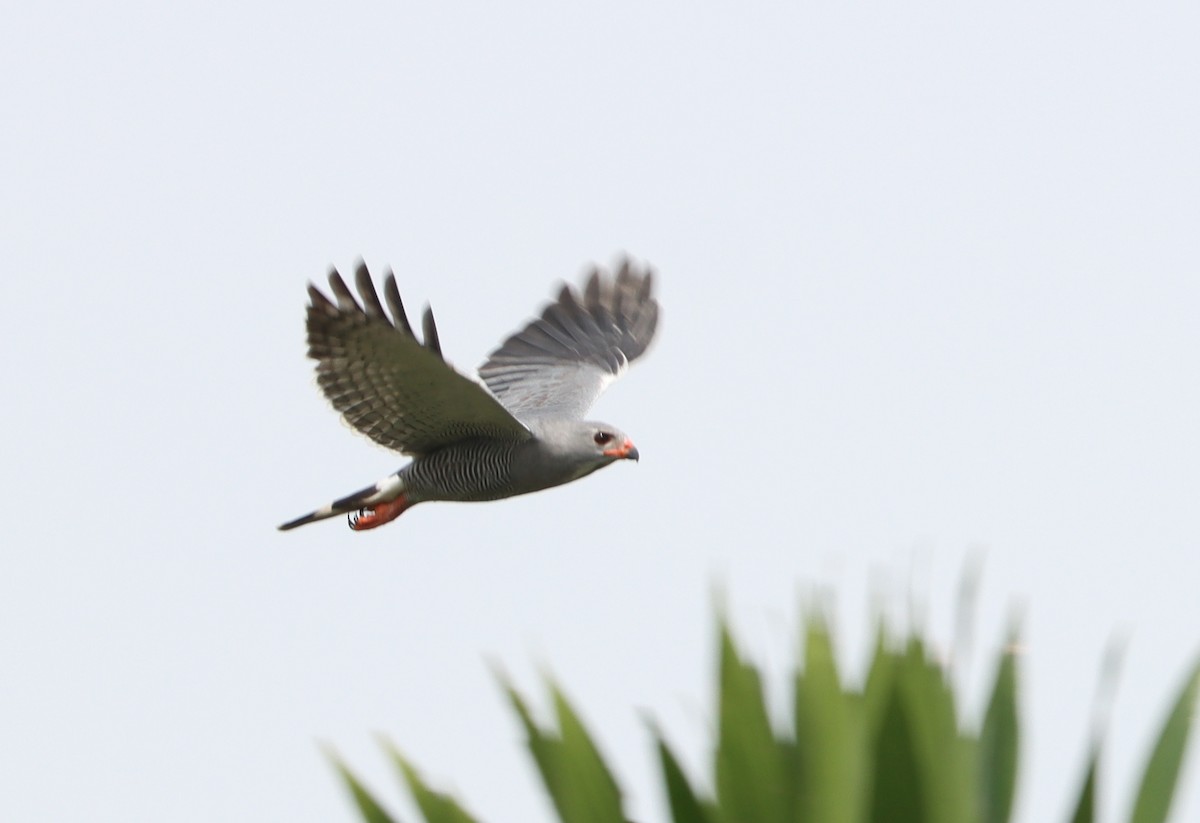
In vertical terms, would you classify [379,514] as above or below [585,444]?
below

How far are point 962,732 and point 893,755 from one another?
0.21 meters

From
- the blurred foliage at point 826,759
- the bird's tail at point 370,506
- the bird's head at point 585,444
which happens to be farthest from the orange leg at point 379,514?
the blurred foliage at point 826,759

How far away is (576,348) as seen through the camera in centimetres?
1373

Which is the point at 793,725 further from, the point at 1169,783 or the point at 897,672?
the point at 1169,783

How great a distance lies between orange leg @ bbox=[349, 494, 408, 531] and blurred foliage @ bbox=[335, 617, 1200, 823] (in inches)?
263

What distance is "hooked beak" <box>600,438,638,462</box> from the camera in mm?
10812

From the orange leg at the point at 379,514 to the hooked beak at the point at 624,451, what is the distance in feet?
4.89

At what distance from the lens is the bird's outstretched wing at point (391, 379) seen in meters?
8.92

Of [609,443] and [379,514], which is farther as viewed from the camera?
[379,514]

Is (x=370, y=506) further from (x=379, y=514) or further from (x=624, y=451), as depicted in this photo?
(x=624, y=451)

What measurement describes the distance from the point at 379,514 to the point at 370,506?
0.28 ft

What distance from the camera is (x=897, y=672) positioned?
430 centimetres

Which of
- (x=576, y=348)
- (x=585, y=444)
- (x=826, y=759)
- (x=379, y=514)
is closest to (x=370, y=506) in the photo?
(x=379, y=514)

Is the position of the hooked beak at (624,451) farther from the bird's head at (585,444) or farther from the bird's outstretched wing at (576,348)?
the bird's outstretched wing at (576,348)
